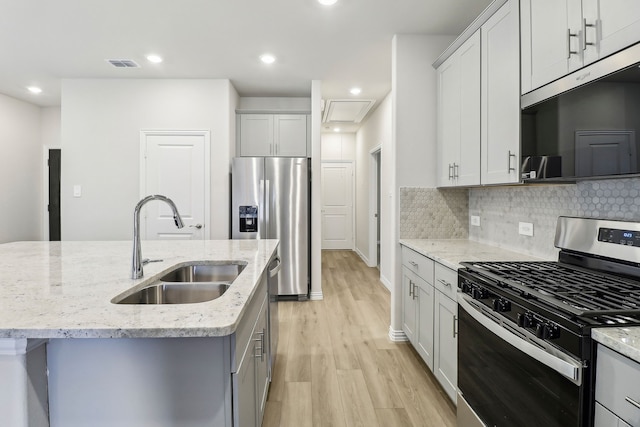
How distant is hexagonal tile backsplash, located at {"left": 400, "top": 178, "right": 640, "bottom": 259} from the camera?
1.63 m

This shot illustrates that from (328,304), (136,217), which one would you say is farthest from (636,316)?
(328,304)

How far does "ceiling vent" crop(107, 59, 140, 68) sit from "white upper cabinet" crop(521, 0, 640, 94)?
3.63 m

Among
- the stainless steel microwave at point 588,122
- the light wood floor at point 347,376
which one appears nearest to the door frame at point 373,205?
the light wood floor at point 347,376

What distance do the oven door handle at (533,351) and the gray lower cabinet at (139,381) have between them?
3.20 ft

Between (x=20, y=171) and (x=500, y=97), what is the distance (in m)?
6.31

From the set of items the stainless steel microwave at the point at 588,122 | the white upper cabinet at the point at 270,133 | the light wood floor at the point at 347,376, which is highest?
the white upper cabinet at the point at 270,133

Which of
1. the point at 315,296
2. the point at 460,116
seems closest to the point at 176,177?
the point at 315,296

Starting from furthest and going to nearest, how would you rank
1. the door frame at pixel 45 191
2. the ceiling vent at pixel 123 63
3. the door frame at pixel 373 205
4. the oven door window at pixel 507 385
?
1. the door frame at pixel 373 205
2. the door frame at pixel 45 191
3. the ceiling vent at pixel 123 63
4. the oven door window at pixel 507 385

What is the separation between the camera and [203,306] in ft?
3.58

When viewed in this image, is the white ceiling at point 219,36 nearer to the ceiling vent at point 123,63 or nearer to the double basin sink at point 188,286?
the ceiling vent at point 123,63

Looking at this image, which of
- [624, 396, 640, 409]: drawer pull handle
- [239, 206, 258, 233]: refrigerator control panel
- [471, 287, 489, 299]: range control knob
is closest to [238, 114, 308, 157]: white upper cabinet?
[239, 206, 258, 233]: refrigerator control panel

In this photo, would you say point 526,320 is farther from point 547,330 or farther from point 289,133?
point 289,133

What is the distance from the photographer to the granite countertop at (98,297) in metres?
0.92

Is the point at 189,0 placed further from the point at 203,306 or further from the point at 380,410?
the point at 380,410
